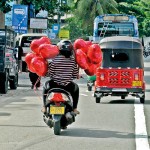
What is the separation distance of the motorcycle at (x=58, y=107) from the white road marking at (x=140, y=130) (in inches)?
54.3

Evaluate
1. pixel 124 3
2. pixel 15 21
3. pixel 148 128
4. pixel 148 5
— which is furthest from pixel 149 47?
pixel 148 128

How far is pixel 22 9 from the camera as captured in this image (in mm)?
38312

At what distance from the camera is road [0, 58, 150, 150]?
38.8 ft

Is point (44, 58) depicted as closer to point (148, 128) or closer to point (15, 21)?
point (148, 128)

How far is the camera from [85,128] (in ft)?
47.0

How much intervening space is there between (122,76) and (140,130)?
25.2 feet

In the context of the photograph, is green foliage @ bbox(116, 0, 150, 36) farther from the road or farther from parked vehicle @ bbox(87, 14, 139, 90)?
the road

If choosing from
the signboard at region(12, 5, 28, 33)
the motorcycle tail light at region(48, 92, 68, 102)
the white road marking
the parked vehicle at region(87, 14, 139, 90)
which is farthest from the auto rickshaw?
the signboard at region(12, 5, 28, 33)

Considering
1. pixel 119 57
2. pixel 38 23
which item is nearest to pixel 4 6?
pixel 38 23

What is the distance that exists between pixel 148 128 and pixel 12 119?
3.47m

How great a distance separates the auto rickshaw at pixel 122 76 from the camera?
21.5 metres

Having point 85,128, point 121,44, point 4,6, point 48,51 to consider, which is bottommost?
point 85,128

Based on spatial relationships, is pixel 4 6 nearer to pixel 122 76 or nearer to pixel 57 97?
pixel 122 76

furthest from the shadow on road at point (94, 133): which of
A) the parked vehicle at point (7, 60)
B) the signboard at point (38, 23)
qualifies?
the signboard at point (38, 23)
